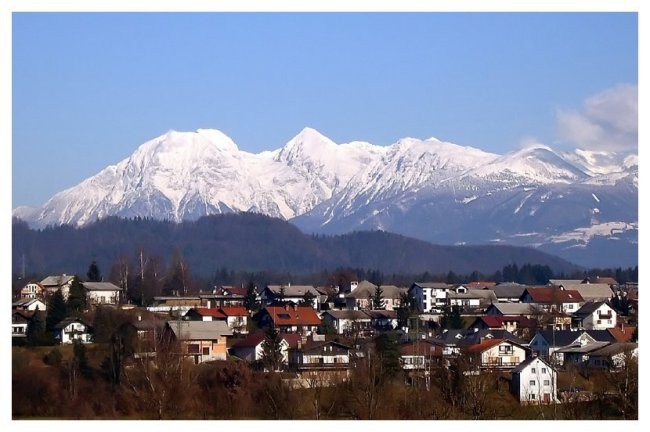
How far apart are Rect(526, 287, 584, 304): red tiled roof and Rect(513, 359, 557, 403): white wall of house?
10858 millimetres

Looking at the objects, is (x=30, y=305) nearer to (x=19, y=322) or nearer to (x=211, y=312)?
(x=19, y=322)

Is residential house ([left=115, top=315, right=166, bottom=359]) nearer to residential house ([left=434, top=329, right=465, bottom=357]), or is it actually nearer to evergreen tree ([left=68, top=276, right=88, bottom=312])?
evergreen tree ([left=68, top=276, right=88, bottom=312])

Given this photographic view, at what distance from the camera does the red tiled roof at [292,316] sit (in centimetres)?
2250

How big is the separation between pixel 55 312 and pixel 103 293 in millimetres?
4735

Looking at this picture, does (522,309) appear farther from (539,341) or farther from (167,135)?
(167,135)

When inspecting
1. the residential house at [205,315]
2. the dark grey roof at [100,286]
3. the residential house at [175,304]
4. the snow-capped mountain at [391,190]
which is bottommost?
the residential house at [205,315]

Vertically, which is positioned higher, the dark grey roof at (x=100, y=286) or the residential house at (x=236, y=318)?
the dark grey roof at (x=100, y=286)

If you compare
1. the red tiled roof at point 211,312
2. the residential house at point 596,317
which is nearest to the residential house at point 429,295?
the residential house at point 596,317

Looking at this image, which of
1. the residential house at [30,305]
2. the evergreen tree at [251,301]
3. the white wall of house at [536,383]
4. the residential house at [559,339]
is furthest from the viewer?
the evergreen tree at [251,301]

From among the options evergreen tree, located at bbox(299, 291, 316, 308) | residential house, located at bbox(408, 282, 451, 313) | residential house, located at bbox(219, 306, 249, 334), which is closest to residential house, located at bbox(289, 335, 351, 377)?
residential house, located at bbox(219, 306, 249, 334)

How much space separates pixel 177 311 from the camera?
75.0ft

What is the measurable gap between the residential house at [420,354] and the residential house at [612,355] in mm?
2125

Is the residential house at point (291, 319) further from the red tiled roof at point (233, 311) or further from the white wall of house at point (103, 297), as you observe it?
the white wall of house at point (103, 297)

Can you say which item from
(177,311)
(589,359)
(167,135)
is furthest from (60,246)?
(167,135)
